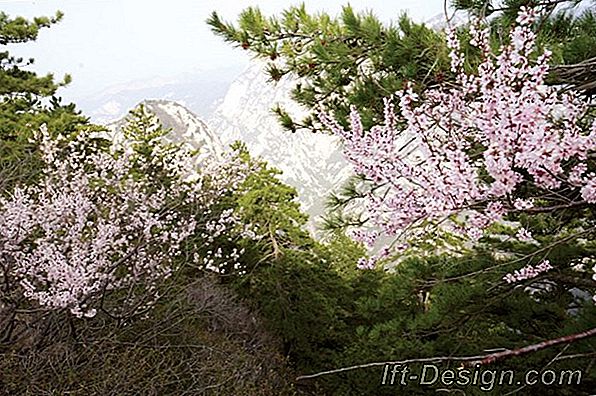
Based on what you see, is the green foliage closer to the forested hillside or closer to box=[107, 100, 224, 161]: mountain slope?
the forested hillside

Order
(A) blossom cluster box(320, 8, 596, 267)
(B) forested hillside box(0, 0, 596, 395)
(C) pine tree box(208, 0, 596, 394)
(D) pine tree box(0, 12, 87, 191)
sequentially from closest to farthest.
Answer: (A) blossom cluster box(320, 8, 596, 267), (B) forested hillside box(0, 0, 596, 395), (C) pine tree box(208, 0, 596, 394), (D) pine tree box(0, 12, 87, 191)

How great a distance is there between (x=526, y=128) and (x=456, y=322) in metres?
2.73

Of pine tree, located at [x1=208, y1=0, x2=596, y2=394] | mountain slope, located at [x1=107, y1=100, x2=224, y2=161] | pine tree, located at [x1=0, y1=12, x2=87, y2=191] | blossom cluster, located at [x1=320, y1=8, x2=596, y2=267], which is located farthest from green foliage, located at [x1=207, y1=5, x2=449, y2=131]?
mountain slope, located at [x1=107, y1=100, x2=224, y2=161]

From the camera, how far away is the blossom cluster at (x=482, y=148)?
1.67m

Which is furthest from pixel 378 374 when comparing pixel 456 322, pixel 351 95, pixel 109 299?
pixel 351 95

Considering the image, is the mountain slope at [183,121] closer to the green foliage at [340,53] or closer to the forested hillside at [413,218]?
the forested hillside at [413,218]

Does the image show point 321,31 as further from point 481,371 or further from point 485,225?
point 481,371

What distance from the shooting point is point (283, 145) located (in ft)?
357

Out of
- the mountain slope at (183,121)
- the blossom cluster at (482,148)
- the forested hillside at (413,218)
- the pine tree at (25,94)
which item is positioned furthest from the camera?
the mountain slope at (183,121)

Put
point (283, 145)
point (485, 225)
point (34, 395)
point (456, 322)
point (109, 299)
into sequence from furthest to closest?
point (283, 145), point (109, 299), point (34, 395), point (456, 322), point (485, 225)

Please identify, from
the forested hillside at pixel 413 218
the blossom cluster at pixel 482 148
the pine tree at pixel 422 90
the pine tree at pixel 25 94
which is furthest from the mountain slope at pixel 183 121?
the blossom cluster at pixel 482 148

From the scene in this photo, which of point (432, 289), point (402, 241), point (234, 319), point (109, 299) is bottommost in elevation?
point (234, 319)

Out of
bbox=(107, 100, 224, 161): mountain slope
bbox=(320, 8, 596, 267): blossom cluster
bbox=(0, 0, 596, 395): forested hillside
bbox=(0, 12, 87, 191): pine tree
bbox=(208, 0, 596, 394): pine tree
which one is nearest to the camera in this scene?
bbox=(320, 8, 596, 267): blossom cluster

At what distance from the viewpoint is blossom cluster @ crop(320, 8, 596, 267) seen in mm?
1665
